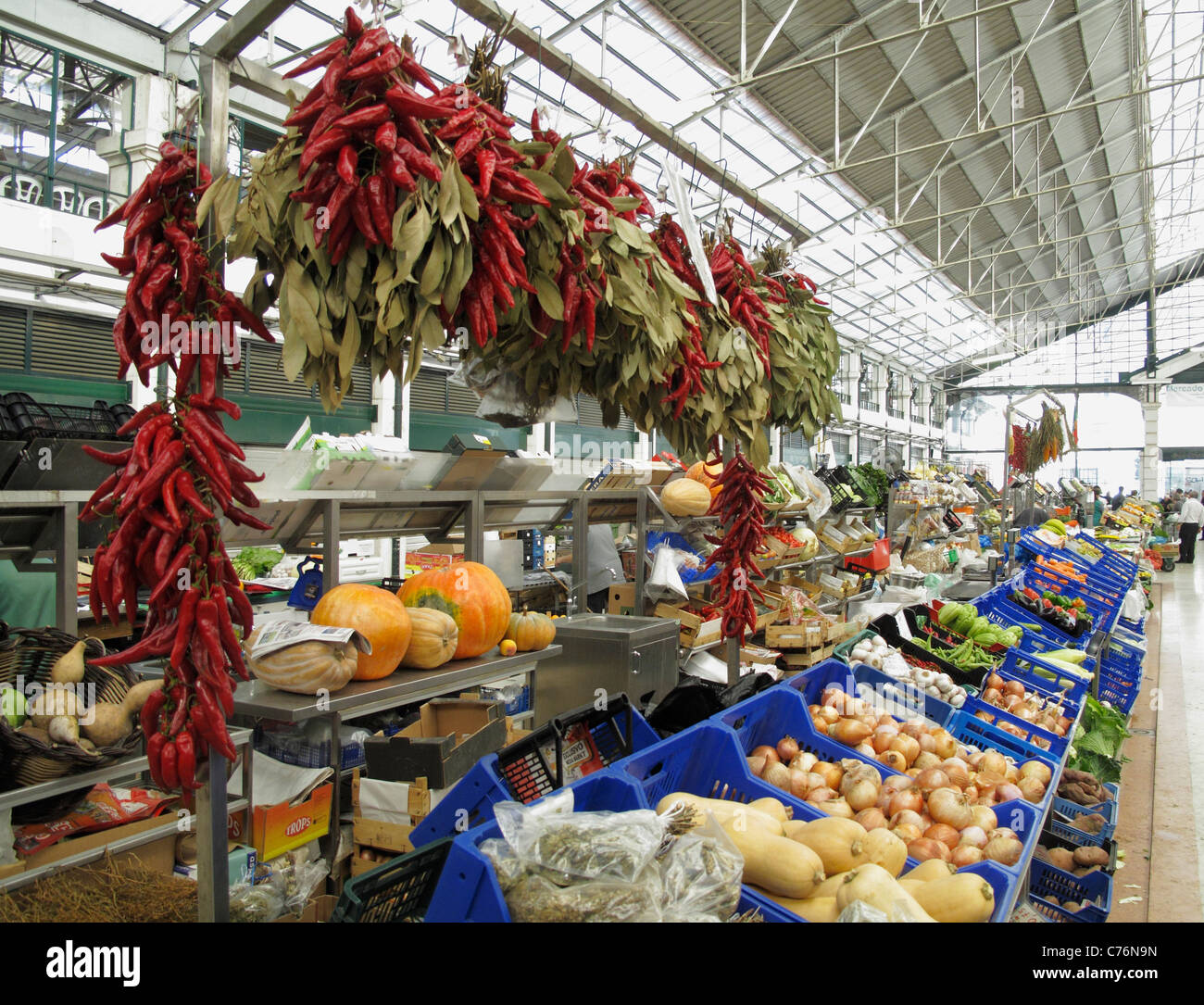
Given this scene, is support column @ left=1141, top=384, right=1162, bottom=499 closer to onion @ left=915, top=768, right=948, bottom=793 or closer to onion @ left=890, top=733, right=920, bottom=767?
onion @ left=890, top=733, right=920, bottom=767

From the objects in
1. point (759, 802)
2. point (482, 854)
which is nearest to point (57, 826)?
point (482, 854)

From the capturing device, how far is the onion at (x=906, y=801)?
2.48m

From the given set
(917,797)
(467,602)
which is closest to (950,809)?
(917,797)

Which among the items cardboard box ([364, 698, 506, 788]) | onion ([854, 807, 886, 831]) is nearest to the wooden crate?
cardboard box ([364, 698, 506, 788])

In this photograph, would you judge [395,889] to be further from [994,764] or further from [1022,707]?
[1022,707]

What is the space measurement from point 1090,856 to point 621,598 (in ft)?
10.5

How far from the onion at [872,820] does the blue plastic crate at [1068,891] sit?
3.60ft

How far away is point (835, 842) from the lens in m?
1.98

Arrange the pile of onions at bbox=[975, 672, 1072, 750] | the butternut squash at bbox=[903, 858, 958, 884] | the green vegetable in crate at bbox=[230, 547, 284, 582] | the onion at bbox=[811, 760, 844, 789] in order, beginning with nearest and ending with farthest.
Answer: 1. the butternut squash at bbox=[903, 858, 958, 884]
2. the onion at bbox=[811, 760, 844, 789]
3. the pile of onions at bbox=[975, 672, 1072, 750]
4. the green vegetable in crate at bbox=[230, 547, 284, 582]

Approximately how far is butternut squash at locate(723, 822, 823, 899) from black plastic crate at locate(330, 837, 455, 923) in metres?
0.62

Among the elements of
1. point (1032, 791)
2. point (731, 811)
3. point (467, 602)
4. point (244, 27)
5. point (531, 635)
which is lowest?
point (1032, 791)

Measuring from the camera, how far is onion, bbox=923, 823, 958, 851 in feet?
7.75

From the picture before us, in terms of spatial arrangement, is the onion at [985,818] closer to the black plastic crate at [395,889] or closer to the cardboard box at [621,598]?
the black plastic crate at [395,889]
